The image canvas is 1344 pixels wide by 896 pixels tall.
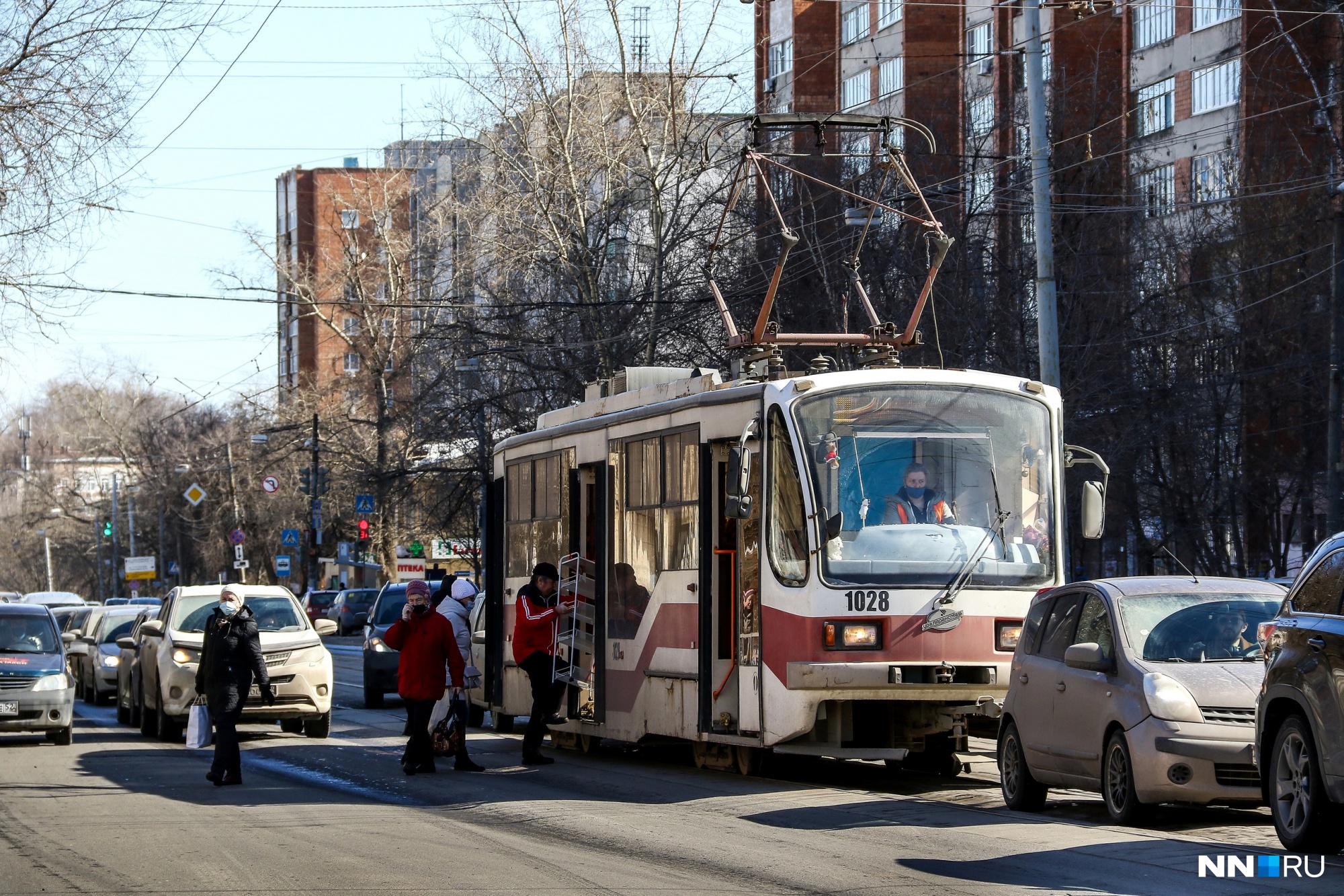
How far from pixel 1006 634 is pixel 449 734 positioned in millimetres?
5116

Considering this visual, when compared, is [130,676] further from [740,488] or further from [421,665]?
[740,488]

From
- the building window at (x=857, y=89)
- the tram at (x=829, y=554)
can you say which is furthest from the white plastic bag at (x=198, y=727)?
the building window at (x=857, y=89)

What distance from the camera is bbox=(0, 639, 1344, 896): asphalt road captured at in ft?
29.6

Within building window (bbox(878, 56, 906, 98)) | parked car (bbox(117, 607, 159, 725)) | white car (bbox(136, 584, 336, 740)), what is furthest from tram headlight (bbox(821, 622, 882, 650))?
building window (bbox(878, 56, 906, 98))

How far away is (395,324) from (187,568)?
3912 cm

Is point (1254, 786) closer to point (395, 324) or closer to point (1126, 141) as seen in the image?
point (1126, 141)

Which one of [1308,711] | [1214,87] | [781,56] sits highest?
[781,56]

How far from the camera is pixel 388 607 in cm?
2684

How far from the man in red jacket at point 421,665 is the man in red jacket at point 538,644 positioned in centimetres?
65

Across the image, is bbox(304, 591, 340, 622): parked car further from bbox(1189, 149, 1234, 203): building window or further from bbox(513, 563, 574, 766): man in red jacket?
bbox(513, 563, 574, 766): man in red jacket

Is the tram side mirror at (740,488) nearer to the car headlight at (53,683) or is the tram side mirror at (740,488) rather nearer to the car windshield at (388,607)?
the car headlight at (53,683)

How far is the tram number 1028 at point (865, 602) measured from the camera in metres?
13.3

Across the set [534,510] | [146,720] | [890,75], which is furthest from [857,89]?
[534,510]

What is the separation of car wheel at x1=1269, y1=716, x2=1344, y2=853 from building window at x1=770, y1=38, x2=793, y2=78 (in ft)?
184
